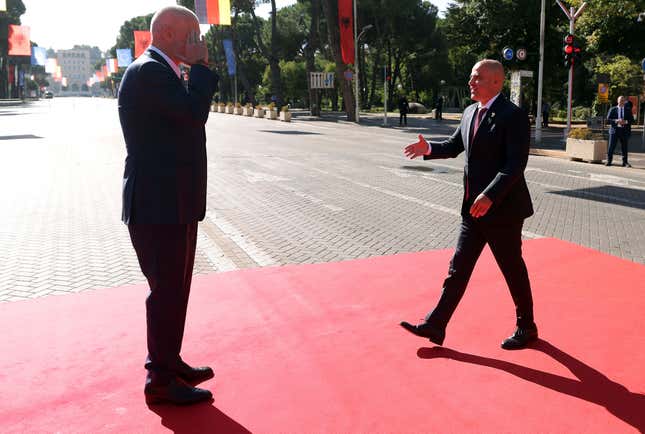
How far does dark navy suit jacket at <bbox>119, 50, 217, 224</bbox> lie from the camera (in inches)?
115

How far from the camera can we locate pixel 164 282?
320cm

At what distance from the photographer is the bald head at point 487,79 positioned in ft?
12.7

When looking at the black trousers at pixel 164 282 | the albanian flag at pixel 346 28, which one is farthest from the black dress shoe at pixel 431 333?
the albanian flag at pixel 346 28

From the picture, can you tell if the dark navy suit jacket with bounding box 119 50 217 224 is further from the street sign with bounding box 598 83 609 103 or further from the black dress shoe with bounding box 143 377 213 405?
the street sign with bounding box 598 83 609 103

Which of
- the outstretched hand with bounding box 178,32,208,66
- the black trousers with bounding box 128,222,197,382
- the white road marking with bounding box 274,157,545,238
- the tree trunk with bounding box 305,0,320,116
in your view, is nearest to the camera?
the outstretched hand with bounding box 178,32,208,66

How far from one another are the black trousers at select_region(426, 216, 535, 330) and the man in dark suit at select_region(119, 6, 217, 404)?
177cm

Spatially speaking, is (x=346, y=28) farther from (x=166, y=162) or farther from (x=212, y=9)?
(x=166, y=162)

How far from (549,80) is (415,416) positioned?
38.4m

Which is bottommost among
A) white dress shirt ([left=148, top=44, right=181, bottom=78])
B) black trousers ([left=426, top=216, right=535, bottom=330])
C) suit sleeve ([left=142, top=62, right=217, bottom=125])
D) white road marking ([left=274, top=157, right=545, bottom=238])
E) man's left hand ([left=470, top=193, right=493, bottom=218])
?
white road marking ([left=274, top=157, right=545, bottom=238])

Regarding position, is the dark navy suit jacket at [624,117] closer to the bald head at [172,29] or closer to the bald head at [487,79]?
the bald head at [487,79]

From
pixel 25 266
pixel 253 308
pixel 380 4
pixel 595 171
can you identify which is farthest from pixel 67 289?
pixel 380 4

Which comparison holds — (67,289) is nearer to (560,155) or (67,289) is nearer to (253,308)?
(253,308)

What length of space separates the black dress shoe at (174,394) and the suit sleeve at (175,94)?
145 cm

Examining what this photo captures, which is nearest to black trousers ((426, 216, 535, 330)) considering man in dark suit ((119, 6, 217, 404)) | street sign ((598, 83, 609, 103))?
man in dark suit ((119, 6, 217, 404))
